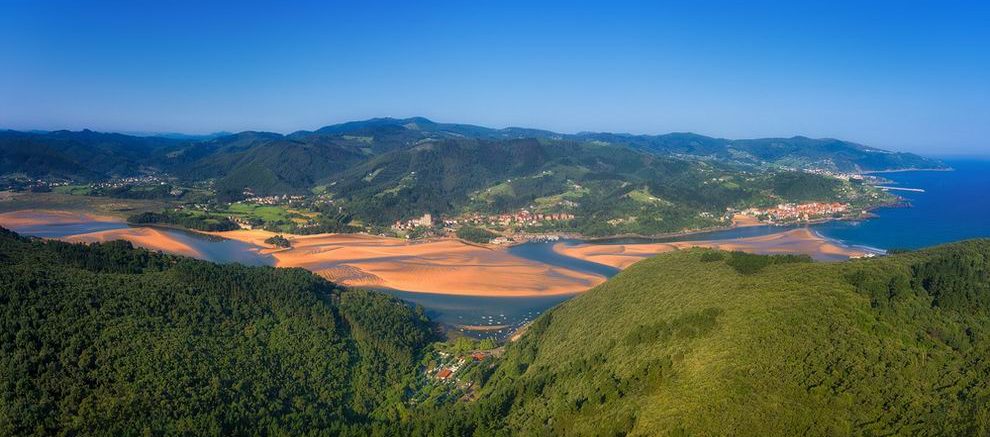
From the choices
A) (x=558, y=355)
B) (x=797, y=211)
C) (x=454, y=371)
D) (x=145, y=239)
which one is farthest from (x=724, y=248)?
(x=145, y=239)

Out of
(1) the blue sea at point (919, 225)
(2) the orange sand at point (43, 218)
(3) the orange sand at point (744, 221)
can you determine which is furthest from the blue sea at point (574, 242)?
(2) the orange sand at point (43, 218)

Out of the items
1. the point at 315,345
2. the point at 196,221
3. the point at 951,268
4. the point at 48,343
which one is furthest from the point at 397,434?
the point at 196,221

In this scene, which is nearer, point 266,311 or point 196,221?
point 266,311

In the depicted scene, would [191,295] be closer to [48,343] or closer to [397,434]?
[48,343]

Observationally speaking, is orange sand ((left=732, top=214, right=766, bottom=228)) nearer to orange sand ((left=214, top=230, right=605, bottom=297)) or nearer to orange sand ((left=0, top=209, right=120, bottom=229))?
orange sand ((left=214, top=230, right=605, bottom=297))

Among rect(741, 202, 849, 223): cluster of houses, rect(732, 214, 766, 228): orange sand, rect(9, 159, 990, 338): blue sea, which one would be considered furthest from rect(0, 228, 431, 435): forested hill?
rect(741, 202, 849, 223): cluster of houses

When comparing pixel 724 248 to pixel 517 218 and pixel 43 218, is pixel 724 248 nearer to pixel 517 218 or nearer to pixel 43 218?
pixel 517 218

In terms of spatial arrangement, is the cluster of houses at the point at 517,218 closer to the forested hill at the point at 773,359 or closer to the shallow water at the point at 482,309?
the shallow water at the point at 482,309
